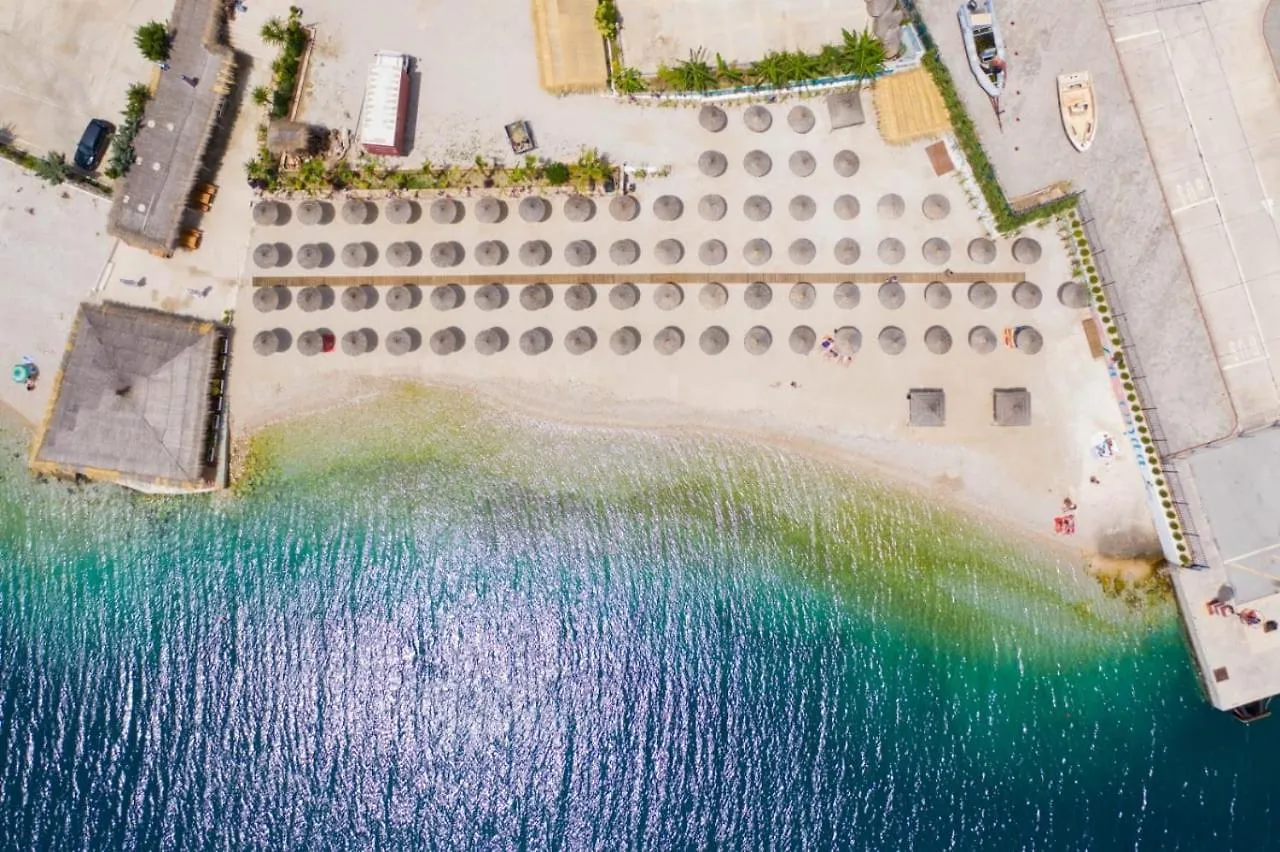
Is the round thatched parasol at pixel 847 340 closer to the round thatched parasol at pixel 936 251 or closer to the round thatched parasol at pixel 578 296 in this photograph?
the round thatched parasol at pixel 936 251

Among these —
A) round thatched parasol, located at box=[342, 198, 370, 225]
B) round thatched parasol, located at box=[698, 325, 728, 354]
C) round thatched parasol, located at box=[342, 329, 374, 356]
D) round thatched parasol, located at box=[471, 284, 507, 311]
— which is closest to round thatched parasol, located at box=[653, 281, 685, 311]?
round thatched parasol, located at box=[698, 325, 728, 354]

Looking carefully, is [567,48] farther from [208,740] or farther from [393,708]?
[208,740]

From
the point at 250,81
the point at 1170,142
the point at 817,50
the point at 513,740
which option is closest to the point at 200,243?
the point at 250,81

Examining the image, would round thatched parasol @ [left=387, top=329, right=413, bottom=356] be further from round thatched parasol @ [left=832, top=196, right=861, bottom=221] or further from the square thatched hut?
round thatched parasol @ [left=832, top=196, right=861, bottom=221]

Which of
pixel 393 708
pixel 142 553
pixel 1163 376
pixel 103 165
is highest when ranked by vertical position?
pixel 103 165

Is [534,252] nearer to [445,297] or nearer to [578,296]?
[578,296]

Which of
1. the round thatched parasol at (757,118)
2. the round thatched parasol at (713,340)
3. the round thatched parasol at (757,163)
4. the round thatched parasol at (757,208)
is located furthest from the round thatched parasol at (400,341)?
the round thatched parasol at (757,118)
